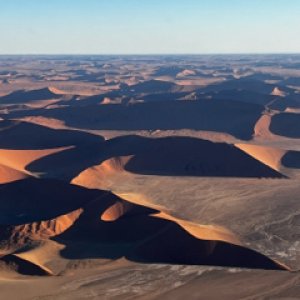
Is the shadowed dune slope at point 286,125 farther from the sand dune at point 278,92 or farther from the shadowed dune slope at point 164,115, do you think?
the sand dune at point 278,92

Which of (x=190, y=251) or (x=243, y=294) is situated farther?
(x=190, y=251)

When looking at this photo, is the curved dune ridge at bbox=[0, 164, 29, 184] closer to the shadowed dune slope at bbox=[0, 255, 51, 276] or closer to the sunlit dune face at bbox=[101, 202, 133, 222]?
the sunlit dune face at bbox=[101, 202, 133, 222]

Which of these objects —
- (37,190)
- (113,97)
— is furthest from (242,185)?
(113,97)

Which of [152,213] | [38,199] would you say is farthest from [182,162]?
[152,213]

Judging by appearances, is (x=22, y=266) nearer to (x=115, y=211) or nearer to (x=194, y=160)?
(x=115, y=211)

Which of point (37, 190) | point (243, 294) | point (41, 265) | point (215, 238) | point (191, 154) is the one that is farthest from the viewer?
point (191, 154)

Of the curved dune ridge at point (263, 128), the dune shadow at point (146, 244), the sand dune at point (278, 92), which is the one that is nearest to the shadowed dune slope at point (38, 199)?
the dune shadow at point (146, 244)

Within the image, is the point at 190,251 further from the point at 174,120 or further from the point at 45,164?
the point at 174,120
